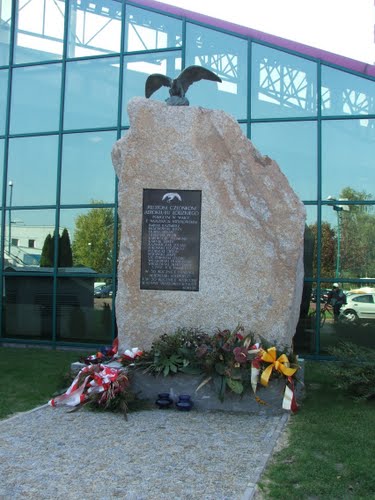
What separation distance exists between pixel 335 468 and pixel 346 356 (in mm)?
2847

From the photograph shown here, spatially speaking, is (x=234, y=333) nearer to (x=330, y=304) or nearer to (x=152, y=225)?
(x=152, y=225)

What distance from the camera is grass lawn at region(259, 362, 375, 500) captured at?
407 cm

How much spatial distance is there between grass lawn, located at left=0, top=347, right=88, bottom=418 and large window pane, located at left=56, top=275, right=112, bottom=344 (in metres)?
0.48

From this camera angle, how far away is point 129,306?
24.2 feet

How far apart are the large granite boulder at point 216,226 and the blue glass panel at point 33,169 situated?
16.3 ft

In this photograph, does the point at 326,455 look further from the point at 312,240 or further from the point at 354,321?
the point at 312,240

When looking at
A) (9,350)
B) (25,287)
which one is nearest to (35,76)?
(25,287)

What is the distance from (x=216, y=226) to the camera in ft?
23.8

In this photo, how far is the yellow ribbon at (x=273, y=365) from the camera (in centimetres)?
638

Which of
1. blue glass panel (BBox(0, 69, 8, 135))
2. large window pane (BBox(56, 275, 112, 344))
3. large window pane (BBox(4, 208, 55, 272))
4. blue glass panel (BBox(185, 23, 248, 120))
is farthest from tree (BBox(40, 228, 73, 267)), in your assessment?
blue glass panel (BBox(185, 23, 248, 120))

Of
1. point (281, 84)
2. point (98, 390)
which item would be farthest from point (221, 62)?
point (98, 390)

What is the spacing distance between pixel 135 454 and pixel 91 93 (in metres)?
9.08

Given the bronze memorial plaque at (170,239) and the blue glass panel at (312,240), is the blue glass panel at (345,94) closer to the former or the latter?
the blue glass panel at (312,240)

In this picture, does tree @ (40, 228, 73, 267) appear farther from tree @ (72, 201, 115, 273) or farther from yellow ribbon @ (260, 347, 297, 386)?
yellow ribbon @ (260, 347, 297, 386)
